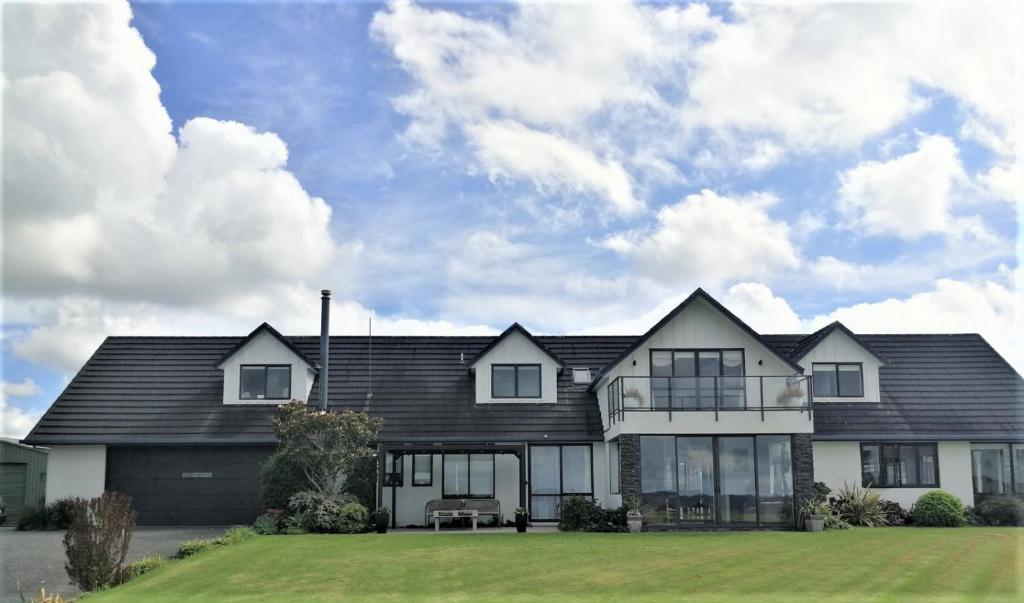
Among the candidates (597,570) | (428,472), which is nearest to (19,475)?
(428,472)

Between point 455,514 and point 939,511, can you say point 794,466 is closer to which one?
point 939,511

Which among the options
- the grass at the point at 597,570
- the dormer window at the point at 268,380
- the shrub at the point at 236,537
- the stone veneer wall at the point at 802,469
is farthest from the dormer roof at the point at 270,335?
the stone veneer wall at the point at 802,469

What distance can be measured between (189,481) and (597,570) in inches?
649

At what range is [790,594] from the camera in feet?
52.6

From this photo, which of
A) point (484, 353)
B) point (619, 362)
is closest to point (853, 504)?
point (619, 362)

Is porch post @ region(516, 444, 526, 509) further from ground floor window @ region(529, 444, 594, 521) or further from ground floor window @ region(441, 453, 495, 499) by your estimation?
ground floor window @ region(441, 453, 495, 499)

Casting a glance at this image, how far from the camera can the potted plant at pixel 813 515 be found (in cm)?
2639

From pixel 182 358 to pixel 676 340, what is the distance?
16.8m

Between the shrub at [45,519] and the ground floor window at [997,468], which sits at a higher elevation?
the ground floor window at [997,468]

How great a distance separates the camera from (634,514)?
26281 mm

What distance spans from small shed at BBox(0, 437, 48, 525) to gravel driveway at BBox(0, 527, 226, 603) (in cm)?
577

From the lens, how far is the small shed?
116ft

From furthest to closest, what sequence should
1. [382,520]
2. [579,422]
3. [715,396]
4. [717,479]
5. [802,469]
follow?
1. [579,422]
2. [715,396]
3. [802,469]
4. [717,479]
5. [382,520]

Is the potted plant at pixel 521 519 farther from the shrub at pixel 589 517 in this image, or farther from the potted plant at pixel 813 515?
the potted plant at pixel 813 515
